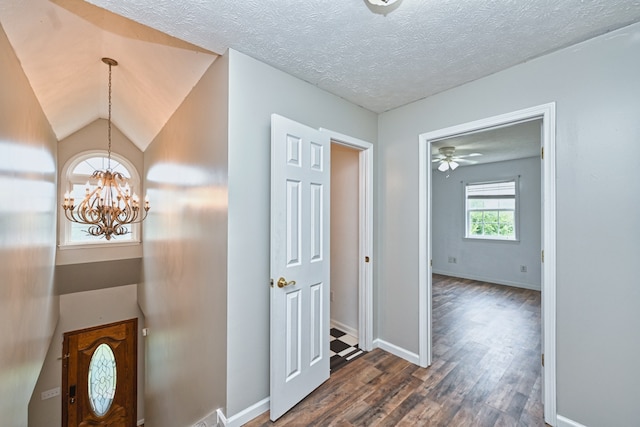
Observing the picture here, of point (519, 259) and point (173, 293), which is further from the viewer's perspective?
point (519, 259)

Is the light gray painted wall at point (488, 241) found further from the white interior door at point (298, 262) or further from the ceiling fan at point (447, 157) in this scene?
the white interior door at point (298, 262)

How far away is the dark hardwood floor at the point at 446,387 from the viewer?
1.84 meters

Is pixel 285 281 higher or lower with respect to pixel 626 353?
higher

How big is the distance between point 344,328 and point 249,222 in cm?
207

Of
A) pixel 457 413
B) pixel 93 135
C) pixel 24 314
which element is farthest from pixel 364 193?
pixel 93 135

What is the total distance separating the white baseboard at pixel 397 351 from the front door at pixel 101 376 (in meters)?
4.98

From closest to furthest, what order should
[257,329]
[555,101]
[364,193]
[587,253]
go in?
[587,253] < [555,101] < [257,329] < [364,193]

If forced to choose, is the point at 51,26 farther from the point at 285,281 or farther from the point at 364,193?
the point at 364,193

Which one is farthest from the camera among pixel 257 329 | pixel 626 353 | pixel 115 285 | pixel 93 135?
pixel 115 285

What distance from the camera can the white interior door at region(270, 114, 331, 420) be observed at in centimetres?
184

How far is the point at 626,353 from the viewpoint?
60.3 inches

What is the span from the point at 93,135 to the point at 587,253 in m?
6.59

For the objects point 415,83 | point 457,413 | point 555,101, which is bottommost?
point 457,413

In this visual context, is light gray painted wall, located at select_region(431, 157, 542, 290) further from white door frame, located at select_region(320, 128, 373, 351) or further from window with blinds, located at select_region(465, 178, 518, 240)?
white door frame, located at select_region(320, 128, 373, 351)
